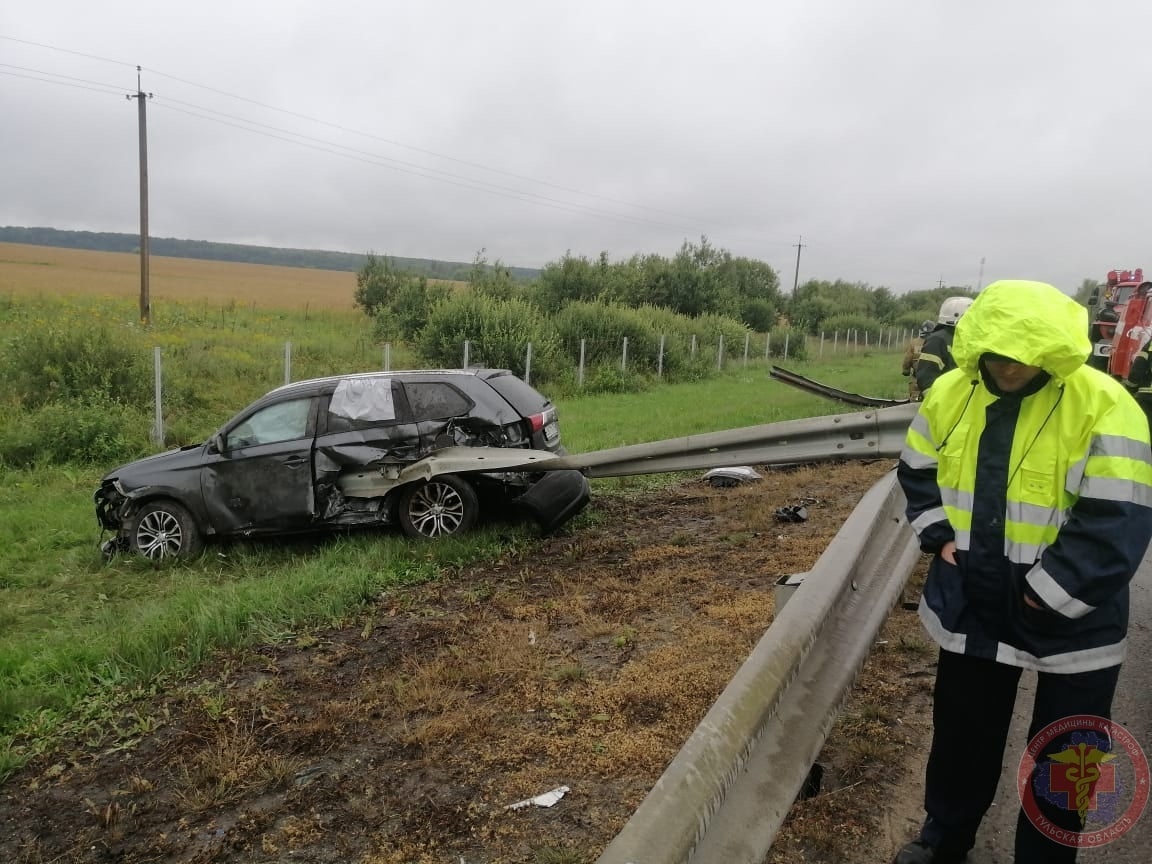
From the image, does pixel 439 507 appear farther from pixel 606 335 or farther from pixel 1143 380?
pixel 606 335

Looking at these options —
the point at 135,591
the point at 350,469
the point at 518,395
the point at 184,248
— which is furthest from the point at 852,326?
the point at 184,248

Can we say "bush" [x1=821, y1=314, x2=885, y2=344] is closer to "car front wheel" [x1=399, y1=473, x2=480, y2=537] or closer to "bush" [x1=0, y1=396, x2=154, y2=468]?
"bush" [x1=0, y1=396, x2=154, y2=468]

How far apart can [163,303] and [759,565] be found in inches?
1198

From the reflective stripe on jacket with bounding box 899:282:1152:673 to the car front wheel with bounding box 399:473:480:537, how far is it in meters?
4.62

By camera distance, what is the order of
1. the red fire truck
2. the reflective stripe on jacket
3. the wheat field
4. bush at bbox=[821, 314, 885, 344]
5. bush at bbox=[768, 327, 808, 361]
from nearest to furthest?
the reflective stripe on jacket, the red fire truck, bush at bbox=[768, 327, 808, 361], the wheat field, bush at bbox=[821, 314, 885, 344]

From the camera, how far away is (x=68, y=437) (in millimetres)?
10938

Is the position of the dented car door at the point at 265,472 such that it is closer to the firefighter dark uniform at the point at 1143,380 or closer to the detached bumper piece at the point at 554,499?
the detached bumper piece at the point at 554,499

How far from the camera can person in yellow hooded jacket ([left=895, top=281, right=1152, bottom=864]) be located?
6.41 feet

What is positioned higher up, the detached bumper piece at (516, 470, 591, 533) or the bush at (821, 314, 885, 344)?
the bush at (821, 314, 885, 344)

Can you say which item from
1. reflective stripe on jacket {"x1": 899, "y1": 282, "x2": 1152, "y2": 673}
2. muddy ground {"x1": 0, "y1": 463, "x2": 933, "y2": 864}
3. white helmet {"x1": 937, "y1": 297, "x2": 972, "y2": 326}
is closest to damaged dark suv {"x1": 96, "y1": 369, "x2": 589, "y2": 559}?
muddy ground {"x1": 0, "y1": 463, "x2": 933, "y2": 864}

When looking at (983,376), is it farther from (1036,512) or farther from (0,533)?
(0,533)

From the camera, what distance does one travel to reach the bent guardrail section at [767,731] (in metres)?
1.59

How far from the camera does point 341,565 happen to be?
5.97 m

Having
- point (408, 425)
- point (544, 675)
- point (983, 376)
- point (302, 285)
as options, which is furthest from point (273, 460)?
point (302, 285)
